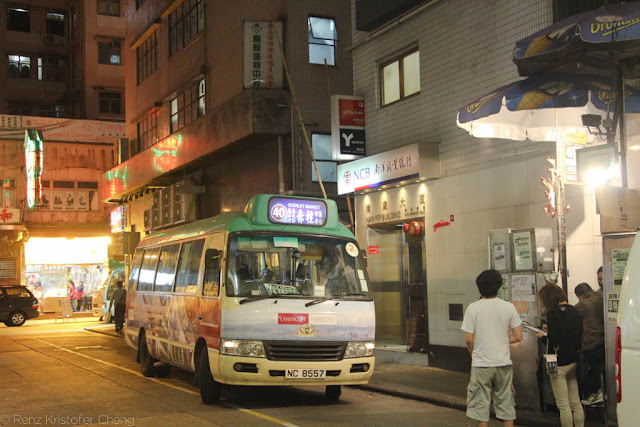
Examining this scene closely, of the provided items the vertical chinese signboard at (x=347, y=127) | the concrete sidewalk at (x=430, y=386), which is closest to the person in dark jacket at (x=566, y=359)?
the concrete sidewalk at (x=430, y=386)

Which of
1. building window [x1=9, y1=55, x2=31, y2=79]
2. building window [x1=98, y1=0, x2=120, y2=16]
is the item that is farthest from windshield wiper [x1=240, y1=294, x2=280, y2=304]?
building window [x1=9, y1=55, x2=31, y2=79]

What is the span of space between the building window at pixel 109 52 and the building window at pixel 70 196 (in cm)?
963

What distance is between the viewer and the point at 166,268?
45.0 feet

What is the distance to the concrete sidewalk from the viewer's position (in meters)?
9.70

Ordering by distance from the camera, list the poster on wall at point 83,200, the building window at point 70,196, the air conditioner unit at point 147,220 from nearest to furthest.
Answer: the air conditioner unit at point 147,220, the building window at point 70,196, the poster on wall at point 83,200

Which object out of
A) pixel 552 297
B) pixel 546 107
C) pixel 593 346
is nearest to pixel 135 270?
pixel 546 107

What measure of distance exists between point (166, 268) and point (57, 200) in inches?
1285

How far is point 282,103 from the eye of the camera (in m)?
21.3

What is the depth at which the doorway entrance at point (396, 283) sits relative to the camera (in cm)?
1564

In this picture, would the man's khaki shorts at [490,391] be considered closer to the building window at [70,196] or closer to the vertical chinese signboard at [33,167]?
the vertical chinese signboard at [33,167]

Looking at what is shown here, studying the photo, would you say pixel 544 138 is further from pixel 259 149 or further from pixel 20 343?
pixel 20 343

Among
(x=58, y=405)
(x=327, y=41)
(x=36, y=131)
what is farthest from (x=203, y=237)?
(x=36, y=131)

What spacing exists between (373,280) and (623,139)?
8508 mm

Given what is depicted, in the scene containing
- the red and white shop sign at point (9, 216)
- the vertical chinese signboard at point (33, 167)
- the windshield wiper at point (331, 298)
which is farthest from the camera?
the red and white shop sign at point (9, 216)
